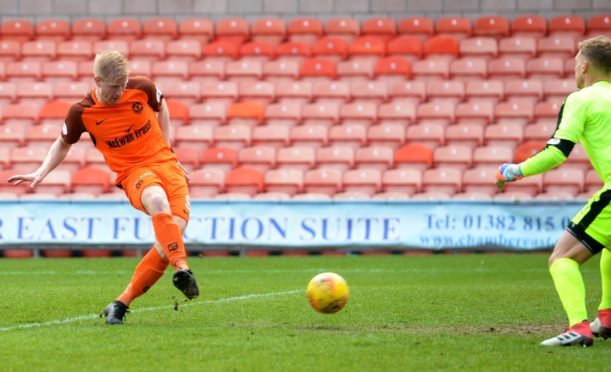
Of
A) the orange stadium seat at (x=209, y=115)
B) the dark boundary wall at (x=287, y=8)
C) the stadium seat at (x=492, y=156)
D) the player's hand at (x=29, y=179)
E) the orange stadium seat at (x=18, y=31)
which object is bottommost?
the stadium seat at (x=492, y=156)

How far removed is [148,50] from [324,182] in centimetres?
632

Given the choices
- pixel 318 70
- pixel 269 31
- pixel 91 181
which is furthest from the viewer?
pixel 269 31

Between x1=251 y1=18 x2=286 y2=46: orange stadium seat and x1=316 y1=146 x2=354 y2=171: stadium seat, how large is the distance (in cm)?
464

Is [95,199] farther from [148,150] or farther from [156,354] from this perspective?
[156,354]

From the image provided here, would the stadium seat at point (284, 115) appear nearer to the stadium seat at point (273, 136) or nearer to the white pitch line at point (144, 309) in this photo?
the stadium seat at point (273, 136)

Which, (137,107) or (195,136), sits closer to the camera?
(137,107)

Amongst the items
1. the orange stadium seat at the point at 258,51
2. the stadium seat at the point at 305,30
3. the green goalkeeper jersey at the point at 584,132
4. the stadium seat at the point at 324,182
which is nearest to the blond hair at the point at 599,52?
the green goalkeeper jersey at the point at 584,132

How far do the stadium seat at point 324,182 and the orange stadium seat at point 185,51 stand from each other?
18.0 feet

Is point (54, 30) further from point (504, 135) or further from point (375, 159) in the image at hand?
point (504, 135)

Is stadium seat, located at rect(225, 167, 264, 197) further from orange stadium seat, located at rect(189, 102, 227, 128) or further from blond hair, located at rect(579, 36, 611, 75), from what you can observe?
blond hair, located at rect(579, 36, 611, 75)

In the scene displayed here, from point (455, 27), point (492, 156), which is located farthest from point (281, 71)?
point (492, 156)

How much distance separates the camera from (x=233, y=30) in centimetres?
2334

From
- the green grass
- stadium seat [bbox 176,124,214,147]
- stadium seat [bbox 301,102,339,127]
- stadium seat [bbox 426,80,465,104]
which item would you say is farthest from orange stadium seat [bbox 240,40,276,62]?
the green grass

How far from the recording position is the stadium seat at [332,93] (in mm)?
21125
